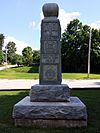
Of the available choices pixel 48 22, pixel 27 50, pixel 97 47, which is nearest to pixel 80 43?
pixel 97 47

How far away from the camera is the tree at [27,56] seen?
282 feet

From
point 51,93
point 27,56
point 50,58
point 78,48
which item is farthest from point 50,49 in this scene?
point 27,56

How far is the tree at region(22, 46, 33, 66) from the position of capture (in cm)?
8591

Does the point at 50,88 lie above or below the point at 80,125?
above

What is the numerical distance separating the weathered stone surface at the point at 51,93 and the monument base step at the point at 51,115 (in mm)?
529

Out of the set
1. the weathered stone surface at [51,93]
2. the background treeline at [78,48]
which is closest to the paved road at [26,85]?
the weathered stone surface at [51,93]

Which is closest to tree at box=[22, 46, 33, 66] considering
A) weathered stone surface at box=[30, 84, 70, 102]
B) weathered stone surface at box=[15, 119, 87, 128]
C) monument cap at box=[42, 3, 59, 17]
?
monument cap at box=[42, 3, 59, 17]

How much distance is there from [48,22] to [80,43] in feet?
181

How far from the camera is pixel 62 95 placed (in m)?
8.02

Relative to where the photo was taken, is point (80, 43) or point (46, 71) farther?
point (80, 43)

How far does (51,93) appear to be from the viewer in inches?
316

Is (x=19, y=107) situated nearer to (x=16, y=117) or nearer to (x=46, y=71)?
(x=16, y=117)

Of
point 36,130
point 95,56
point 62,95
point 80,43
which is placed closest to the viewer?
point 36,130

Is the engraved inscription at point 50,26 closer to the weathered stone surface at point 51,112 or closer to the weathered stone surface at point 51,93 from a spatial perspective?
the weathered stone surface at point 51,93
